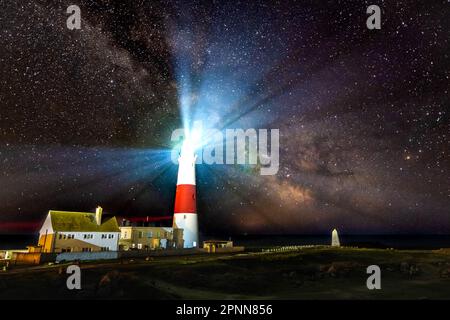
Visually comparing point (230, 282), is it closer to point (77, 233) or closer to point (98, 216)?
point (77, 233)

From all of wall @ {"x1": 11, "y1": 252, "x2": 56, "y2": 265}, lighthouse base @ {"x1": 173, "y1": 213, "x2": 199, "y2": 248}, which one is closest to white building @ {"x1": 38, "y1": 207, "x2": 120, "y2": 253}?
wall @ {"x1": 11, "y1": 252, "x2": 56, "y2": 265}

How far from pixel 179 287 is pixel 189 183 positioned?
93.0 feet

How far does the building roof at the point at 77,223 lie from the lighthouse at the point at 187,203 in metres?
8.84

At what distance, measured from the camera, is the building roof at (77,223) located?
42.6m

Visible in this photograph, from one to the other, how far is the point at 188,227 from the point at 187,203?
3403 mm

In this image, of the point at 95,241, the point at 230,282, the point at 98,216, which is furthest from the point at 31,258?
the point at 230,282

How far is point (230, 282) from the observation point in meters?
24.8

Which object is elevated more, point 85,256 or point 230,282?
point 230,282

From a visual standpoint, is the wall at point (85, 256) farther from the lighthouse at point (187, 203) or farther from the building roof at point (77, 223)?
the lighthouse at point (187, 203)

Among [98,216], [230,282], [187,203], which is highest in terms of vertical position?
[187,203]

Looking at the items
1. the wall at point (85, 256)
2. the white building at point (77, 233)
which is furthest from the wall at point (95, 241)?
the wall at point (85, 256)
